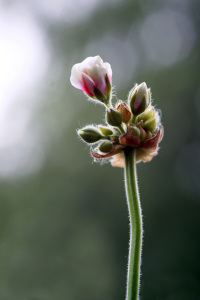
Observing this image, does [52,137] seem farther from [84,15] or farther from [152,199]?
[84,15]

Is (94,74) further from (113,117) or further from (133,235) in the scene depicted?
(133,235)

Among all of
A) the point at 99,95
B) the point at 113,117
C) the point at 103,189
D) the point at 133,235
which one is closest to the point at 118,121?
the point at 113,117

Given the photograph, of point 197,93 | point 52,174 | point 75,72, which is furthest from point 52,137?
point 75,72

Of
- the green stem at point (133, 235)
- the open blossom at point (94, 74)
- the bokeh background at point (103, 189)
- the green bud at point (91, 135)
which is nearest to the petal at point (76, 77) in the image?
the open blossom at point (94, 74)

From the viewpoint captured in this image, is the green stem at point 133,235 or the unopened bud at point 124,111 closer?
the green stem at point 133,235

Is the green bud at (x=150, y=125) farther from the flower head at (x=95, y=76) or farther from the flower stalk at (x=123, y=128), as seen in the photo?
the flower head at (x=95, y=76)

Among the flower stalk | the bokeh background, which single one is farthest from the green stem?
the bokeh background
